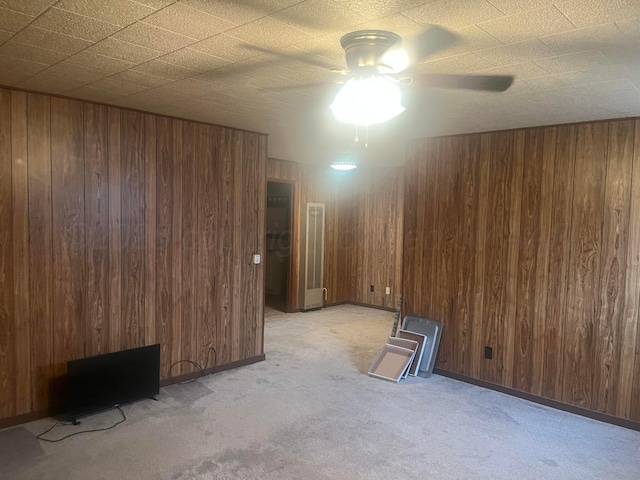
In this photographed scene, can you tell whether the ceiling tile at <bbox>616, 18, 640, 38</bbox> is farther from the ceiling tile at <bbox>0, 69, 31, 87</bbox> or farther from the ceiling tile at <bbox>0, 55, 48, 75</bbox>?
the ceiling tile at <bbox>0, 69, 31, 87</bbox>

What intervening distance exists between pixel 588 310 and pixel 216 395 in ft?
10.5

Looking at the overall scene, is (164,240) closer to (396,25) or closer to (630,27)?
(396,25)

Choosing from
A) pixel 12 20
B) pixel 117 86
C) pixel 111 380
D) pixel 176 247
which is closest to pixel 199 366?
pixel 111 380

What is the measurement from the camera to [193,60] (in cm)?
237

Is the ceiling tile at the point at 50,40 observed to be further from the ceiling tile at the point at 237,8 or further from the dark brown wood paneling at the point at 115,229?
the dark brown wood paneling at the point at 115,229

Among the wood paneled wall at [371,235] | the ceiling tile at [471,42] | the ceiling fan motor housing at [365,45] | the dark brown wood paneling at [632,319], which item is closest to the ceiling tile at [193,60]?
the ceiling fan motor housing at [365,45]

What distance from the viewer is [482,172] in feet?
13.7

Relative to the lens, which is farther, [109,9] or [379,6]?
[109,9]

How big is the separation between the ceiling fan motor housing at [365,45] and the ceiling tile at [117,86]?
1.64m

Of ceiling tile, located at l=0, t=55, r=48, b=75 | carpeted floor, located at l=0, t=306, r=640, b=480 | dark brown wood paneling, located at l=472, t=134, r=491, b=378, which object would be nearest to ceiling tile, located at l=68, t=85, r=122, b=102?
ceiling tile, located at l=0, t=55, r=48, b=75

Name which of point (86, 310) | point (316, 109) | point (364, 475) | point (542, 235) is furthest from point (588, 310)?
point (86, 310)

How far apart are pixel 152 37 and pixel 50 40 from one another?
0.52 m

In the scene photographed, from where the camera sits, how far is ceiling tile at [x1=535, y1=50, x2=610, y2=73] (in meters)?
2.13

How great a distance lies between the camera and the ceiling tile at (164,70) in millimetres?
2457
